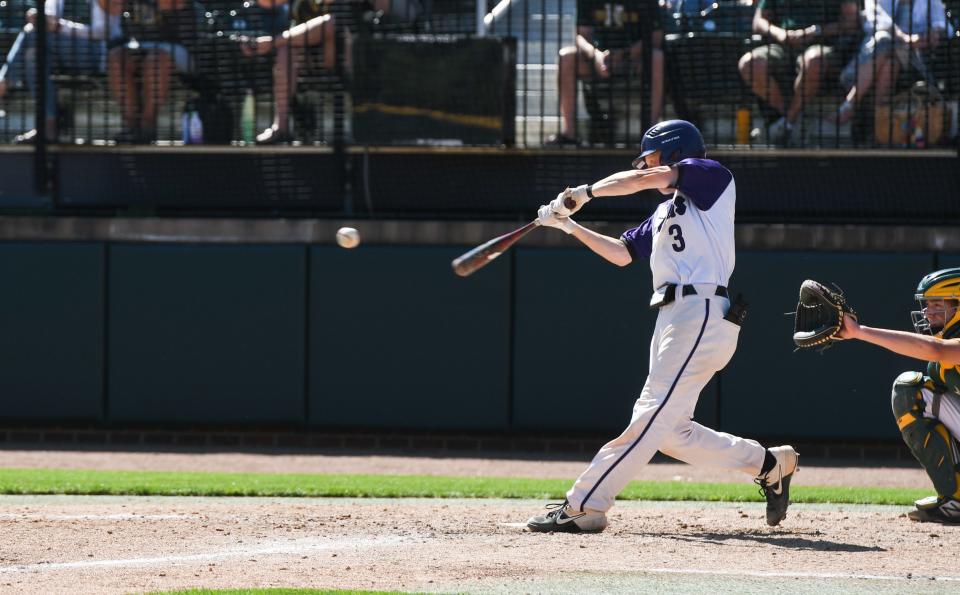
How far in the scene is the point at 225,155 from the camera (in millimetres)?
12117

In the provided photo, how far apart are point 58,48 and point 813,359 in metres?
7.02

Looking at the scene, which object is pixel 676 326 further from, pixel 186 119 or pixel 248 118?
pixel 186 119

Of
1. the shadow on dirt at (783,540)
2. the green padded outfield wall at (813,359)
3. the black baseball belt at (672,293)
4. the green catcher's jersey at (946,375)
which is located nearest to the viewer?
the shadow on dirt at (783,540)

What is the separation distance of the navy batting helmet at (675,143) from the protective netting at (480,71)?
16.7 feet

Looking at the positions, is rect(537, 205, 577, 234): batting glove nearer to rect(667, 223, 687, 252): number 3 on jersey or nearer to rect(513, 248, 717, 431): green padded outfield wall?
rect(667, 223, 687, 252): number 3 on jersey

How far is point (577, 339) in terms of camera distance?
450 inches

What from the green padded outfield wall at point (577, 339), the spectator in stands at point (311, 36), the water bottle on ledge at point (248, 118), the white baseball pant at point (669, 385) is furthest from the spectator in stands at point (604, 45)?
the white baseball pant at point (669, 385)

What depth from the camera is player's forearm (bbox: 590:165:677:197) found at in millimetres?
6172

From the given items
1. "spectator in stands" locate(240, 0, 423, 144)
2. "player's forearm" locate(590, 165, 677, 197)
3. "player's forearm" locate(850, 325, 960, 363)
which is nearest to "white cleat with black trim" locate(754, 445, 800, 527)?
"player's forearm" locate(850, 325, 960, 363)

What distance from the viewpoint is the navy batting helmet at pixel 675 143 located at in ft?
21.3

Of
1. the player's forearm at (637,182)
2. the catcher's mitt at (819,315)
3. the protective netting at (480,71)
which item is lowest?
the catcher's mitt at (819,315)

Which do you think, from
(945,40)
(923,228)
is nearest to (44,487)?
(923,228)

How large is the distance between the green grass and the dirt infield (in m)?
0.32

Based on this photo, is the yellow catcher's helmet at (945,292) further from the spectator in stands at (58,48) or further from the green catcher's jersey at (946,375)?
the spectator in stands at (58,48)
